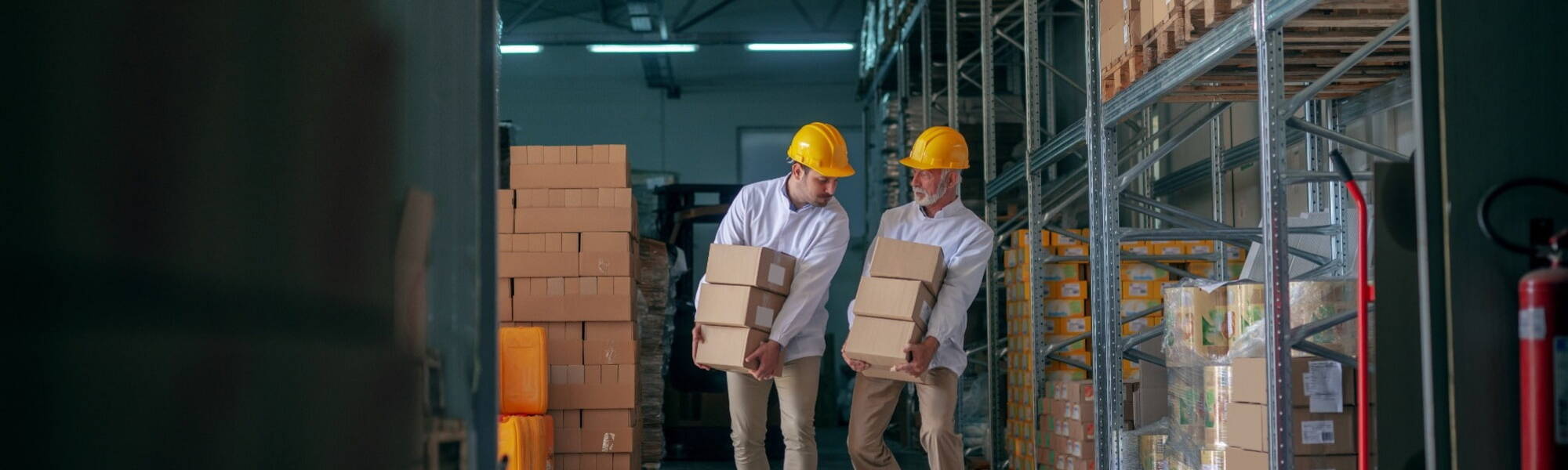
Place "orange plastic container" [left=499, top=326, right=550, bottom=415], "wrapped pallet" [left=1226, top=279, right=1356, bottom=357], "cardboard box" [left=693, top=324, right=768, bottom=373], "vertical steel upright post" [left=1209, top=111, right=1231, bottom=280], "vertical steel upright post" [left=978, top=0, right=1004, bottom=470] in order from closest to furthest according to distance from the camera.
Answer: "wrapped pallet" [left=1226, top=279, right=1356, bottom=357] < "cardboard box" [left=693, top=324, right=768, bottom=373] < "orange plastic container" [left=499, top=326, right=550, bottom=415] < "vertical steel upright post" [left=1209, top=111, right=1231, bottom=280] < "vertical steel upright post" [left=978, top=0, right=1004, bottom=470]

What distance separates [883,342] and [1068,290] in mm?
3657

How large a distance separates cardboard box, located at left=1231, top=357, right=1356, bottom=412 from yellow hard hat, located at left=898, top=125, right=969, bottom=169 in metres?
2.53

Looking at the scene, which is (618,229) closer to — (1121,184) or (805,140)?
(805,140)

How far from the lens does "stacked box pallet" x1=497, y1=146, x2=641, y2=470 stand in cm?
816

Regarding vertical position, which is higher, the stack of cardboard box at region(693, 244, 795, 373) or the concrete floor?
the stack of cardboard box at region(693, 244, 795, 373)

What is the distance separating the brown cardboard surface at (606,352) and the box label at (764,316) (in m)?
2.50

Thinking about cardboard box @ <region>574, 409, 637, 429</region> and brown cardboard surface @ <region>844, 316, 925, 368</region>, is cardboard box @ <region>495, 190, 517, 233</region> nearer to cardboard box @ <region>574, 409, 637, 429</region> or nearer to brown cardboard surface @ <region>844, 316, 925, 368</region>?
cardboard box @ <region>574, 409, 637, 429</region>

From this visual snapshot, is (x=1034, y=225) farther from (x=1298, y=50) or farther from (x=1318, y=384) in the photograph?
(x=1318, y=384)

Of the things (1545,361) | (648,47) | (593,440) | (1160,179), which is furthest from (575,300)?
(648,47)

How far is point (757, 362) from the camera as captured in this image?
5.85 m

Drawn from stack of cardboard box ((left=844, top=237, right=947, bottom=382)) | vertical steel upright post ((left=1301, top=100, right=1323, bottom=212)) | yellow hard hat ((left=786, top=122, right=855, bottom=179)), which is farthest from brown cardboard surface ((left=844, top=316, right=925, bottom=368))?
vertical steel upright post ((left=1301, top=100, right=1323, bottom=212))

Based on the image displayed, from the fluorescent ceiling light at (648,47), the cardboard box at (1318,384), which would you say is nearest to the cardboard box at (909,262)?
the cardboard box at (1318,384)

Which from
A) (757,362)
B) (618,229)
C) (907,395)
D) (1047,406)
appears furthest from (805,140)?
(907,395)

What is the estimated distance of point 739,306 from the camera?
580 cm
